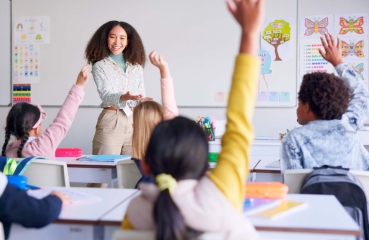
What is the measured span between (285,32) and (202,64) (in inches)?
37.5

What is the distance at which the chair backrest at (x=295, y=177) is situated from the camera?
1.96 metres

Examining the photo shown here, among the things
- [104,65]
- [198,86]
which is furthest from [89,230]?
[198,86]

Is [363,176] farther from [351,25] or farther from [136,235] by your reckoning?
[351,25]

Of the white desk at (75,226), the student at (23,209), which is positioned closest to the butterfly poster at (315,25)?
the white desk at (75,226)

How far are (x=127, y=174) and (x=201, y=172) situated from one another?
1.47m

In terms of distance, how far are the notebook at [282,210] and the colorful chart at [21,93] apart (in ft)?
14.9

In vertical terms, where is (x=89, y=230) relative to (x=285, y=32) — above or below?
below

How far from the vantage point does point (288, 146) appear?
218cm

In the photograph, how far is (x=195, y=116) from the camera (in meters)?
5.09

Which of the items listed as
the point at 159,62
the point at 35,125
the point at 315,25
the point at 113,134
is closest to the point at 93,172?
the point at 35,125

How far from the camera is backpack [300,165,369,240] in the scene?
1712 millimetres

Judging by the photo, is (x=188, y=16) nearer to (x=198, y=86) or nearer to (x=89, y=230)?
(x=198, y=86)

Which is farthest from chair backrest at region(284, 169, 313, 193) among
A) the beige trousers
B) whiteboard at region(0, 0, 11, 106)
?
whiteboard at region(0, 0, 11, 106)

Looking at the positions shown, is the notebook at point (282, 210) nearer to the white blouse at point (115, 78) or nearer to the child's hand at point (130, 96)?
the child's hand at point (130, 96)
